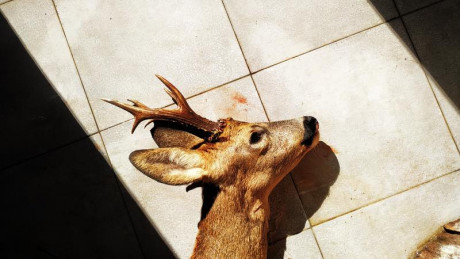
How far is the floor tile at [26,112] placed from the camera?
177 inches

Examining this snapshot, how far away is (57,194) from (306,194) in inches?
113

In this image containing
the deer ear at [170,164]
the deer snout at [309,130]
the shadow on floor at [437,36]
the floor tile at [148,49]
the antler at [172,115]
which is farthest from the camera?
the floor tile at [148,49]

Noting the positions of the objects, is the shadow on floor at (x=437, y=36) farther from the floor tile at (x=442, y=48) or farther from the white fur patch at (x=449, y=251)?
the white fur patch at (x=449, y=251)

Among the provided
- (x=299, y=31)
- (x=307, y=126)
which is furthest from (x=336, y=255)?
(x=299, y=31)

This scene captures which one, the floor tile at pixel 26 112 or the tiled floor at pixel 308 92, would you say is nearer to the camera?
the tiled floor at pixel 308 92

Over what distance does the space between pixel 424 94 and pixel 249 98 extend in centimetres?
199

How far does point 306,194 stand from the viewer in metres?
4.28

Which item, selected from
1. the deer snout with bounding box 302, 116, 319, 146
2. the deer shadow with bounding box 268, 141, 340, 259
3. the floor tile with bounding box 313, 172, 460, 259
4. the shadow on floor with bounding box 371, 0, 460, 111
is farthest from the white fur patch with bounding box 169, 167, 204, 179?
the shadow on floor with bounding box 371, 0, 460, 111

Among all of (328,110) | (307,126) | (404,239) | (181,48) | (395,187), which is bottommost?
(404,239)

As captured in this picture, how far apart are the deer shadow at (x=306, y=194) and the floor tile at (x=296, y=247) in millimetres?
55

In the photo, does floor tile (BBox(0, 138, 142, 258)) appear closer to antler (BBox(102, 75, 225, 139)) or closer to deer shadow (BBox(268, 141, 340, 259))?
antler (BBox(102, 75, 225, 139))

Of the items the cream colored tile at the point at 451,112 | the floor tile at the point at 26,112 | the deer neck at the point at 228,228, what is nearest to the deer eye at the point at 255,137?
the deer neck at the point at 228,228

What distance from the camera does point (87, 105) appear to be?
14.7 ft

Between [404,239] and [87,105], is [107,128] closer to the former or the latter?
[87,105]
